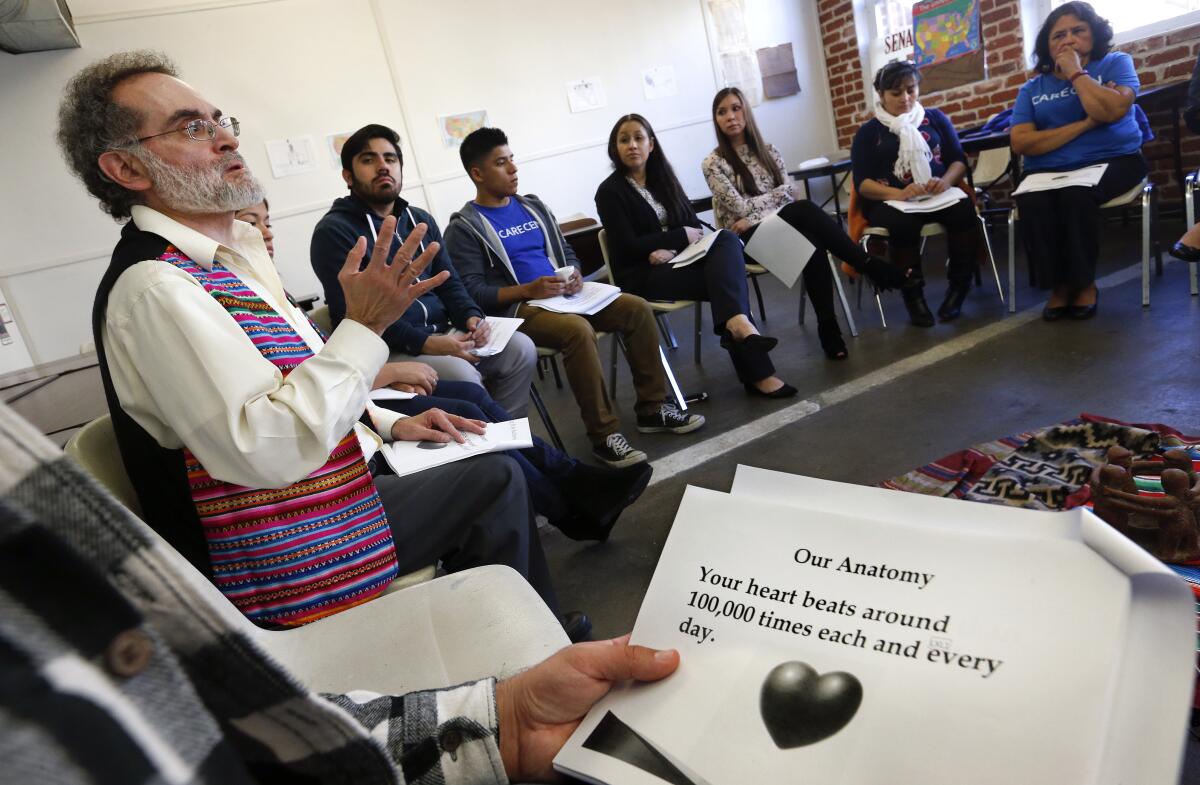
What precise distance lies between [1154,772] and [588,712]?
377mm

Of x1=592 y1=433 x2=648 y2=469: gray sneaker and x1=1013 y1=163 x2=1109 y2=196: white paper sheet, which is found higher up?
x1=1013 y1=163 x2=1109 y2=196: white paper sheet

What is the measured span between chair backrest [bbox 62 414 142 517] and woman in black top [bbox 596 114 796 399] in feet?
7.54

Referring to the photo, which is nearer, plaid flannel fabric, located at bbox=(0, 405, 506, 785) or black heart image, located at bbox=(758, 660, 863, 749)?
plaid flannel fabric, located at bbox=(0, 405, 506, 785)

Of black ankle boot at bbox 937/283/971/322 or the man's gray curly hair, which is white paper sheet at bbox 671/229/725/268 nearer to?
black ankle boot at bbox 937/283/971/322

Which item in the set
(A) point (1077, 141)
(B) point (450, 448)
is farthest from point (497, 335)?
(A) point (1077, 141)

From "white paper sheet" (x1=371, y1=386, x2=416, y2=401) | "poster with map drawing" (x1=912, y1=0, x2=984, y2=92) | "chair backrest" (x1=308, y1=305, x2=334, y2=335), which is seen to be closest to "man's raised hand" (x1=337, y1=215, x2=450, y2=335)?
"white paper sheet" (x1=371, y1=386, x2=416, y2=401)

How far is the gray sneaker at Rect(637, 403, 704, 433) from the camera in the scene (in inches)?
115

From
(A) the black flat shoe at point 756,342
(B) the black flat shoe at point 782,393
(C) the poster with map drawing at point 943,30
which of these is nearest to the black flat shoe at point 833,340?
(B) the black flat shoe at point 782,393

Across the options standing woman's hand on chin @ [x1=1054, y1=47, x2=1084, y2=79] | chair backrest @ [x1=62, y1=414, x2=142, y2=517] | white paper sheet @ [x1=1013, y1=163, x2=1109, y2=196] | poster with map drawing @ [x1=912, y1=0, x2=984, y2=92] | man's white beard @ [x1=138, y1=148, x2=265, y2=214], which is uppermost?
poster with map drawing @ [x1=912, y1=0, x2=984, y2=92]

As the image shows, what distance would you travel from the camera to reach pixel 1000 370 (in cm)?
280

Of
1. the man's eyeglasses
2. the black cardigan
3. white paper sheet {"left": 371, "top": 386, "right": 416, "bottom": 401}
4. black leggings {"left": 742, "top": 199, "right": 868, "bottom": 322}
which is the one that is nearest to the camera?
the man's eyeglasses

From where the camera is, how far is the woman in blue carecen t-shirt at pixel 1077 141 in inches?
125

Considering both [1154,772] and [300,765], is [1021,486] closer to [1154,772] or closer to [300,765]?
[1154,772]

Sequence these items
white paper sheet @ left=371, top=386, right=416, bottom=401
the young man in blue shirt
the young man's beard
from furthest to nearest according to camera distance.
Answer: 1. the young man's beard
2. the young man in blue shirt
3. white paper sheet @ left=371, top=386, right=416, bottom=401
